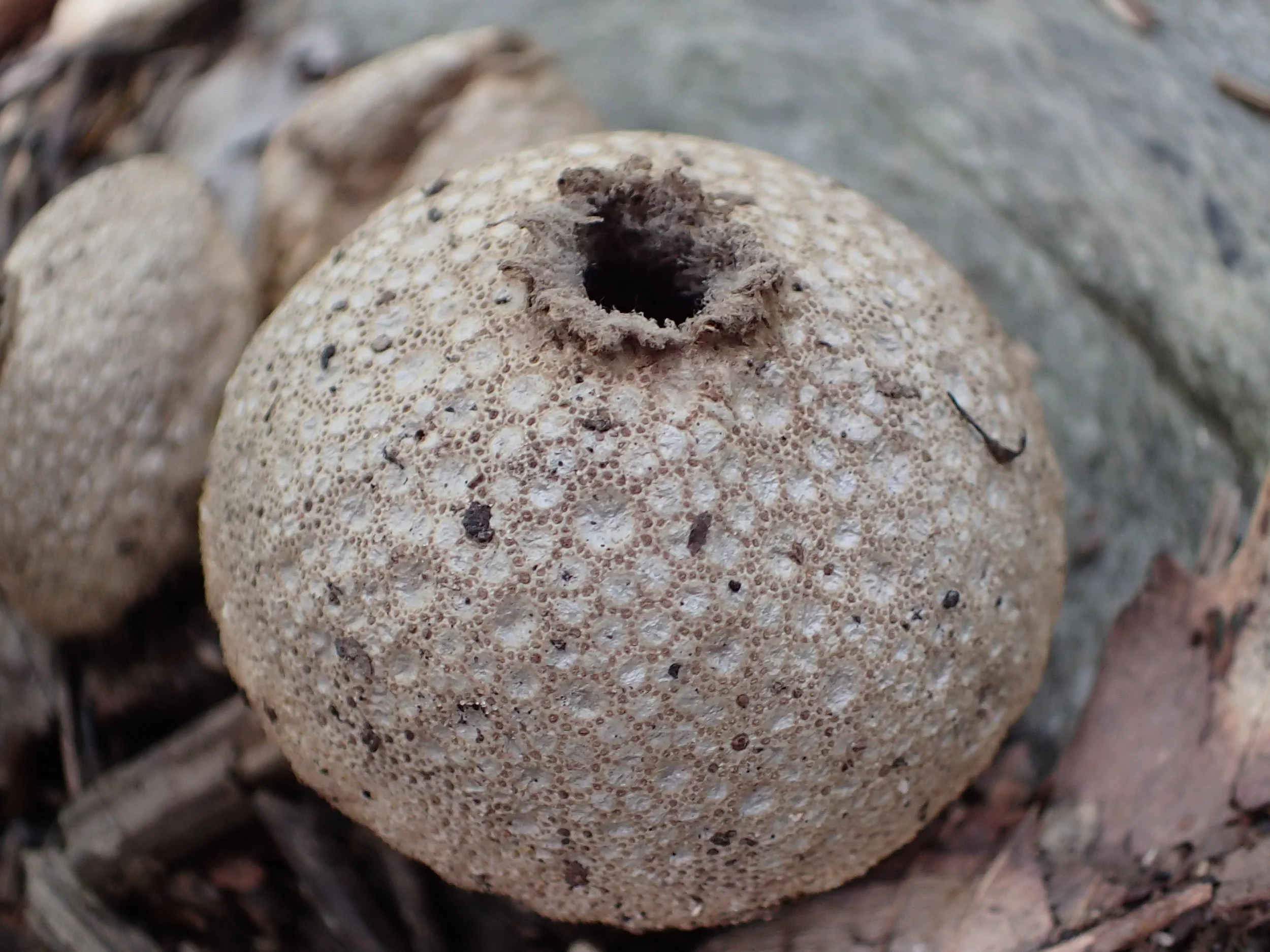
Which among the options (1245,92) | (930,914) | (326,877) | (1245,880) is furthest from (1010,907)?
(1245,92)

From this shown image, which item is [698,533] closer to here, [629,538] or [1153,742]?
[629,538]

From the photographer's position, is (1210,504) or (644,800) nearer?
(644,800)

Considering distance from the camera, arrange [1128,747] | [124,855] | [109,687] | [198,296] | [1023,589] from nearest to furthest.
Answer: [1023,589] → [1128,747] → [198,296] → [124,855] → [109,687]

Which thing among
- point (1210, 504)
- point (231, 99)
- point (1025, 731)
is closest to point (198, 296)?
point (231, 99)

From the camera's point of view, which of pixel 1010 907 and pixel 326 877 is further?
pixel 326 877

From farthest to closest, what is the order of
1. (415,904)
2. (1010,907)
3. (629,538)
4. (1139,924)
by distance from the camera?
(415,904)
(1010,907)
(1139,924)
(629,538)

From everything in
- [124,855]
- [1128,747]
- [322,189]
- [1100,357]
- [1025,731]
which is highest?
[322,189]

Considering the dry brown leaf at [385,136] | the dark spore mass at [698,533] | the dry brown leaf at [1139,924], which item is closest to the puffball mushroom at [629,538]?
the dark spore mass at [698,533]

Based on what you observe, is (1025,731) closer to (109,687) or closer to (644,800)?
(644,800)

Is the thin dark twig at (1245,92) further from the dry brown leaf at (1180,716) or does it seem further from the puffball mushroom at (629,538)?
the puffball mushroom at (629,538)
